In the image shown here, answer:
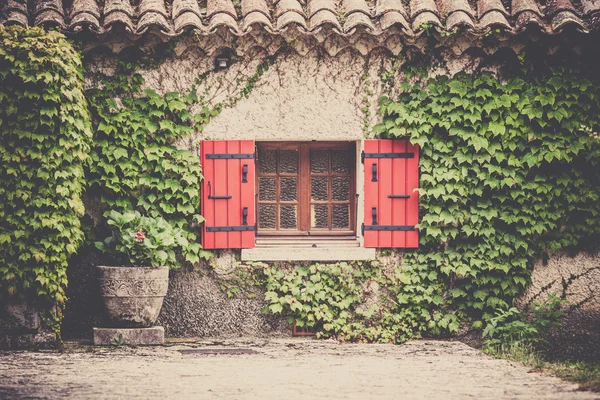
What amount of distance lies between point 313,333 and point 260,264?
35.2 inches

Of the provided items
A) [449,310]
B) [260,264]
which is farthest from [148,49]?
[449,310]

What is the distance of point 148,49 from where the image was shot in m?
7.32

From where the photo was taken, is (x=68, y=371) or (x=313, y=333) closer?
Answer: (x=68, y=371)

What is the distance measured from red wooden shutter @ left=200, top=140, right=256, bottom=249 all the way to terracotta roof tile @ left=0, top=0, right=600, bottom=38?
117 centimetres

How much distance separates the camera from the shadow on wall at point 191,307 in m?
7.32

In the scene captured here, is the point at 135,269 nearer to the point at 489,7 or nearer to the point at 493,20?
the point at 493,20

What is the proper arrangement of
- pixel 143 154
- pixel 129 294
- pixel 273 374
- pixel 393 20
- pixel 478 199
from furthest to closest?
pixel 478 199 < pixel 143 154 < pixel 393 20 < pixel 129 294 < pixel 273 374

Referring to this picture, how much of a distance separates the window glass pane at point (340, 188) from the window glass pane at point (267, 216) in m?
0.64

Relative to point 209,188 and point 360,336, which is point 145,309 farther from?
point 360,336

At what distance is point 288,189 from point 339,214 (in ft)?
1.96

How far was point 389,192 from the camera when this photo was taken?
750 centimetres

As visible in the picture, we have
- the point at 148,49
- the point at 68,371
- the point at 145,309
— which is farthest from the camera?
the point at 148,49

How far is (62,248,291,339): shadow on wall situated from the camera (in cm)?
732

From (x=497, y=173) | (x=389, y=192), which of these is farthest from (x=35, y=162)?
(x=497, y=173)
